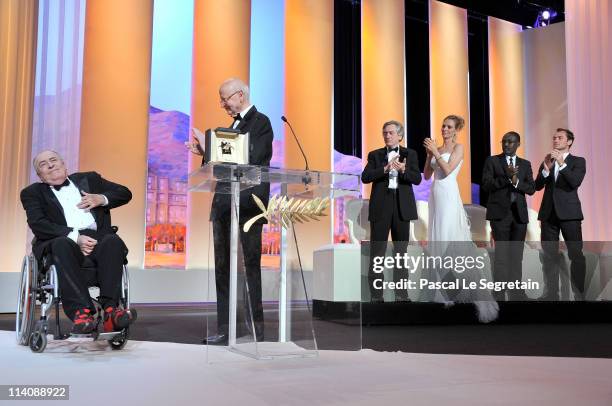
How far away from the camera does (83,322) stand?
8.50ft

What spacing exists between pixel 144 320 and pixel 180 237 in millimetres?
2125

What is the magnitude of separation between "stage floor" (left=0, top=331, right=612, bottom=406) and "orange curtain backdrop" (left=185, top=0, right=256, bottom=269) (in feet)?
11.5

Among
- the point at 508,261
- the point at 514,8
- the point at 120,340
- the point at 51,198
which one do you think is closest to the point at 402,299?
the point at 508,261

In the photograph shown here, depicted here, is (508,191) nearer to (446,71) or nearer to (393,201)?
(393,201)

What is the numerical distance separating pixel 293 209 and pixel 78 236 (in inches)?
41.8

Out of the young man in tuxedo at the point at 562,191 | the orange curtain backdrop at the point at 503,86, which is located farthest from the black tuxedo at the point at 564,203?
the orange curtain backdrop at the point at 503,86

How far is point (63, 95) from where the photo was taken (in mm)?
5270

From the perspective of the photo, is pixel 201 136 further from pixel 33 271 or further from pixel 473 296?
pixel 473 296

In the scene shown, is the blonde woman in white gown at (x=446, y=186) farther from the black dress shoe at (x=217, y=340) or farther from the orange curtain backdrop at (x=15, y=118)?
the orange curtain backdrop at (x=15, y=118)

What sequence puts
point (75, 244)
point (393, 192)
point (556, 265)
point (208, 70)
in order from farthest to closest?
→ 1. point (208, 70)
2. point (393, 192)
3. point (556, 265)
4. point (75, 244)

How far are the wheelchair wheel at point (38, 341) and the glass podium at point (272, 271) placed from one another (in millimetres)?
744

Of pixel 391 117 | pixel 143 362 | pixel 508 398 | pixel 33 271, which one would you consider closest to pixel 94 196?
pixel 33 271

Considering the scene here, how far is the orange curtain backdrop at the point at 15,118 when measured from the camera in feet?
15.9

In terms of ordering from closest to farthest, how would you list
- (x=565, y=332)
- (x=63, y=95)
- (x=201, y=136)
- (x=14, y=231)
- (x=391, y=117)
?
(x=201, y=136)
(x=565, y=332)
(x=14, y=231)
(x=63, y=95)
(x=391, y=117)
